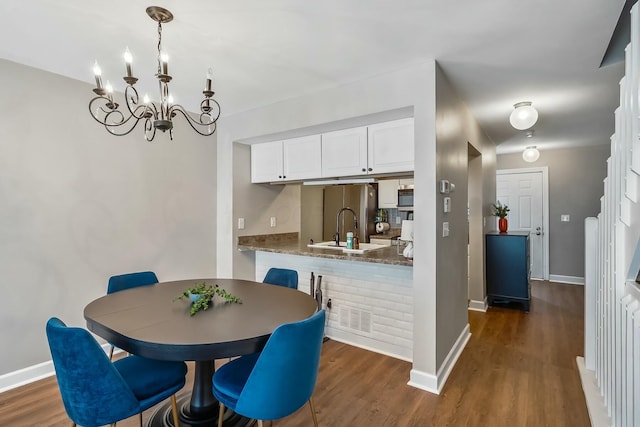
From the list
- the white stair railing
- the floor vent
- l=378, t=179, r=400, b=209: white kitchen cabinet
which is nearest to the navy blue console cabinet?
l=378, t=179, r=400, b=209: white kitchen cabinet

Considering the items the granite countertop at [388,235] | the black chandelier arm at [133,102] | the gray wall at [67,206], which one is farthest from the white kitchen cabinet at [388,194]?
the black chandelier arm at [133,102]

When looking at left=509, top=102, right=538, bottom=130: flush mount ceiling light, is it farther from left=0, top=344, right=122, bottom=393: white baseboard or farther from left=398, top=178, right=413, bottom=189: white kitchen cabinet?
left=0, top=344, right=122, bottom=393: white baseboard

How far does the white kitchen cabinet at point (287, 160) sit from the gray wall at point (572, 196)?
4.90m

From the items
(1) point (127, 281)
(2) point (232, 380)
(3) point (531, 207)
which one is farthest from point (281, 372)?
(3) point (531, 207)

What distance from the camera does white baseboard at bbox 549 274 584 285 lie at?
5840mm

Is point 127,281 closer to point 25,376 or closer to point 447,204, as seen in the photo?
point 25,376

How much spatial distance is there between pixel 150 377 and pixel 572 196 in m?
6.82

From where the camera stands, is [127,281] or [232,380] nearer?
[232,380]

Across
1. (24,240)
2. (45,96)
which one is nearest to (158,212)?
(24,240)

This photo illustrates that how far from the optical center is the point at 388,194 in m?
5.12

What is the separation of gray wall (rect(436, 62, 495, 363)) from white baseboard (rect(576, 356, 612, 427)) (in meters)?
0.92

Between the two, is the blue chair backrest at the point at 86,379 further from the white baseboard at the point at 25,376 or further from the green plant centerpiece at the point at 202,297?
the white baseboard at the point at 25,376

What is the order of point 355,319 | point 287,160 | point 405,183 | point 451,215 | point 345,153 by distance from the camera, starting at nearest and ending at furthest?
point 451,215, point 345,153, point 355,319, point 287,160, point 405,183

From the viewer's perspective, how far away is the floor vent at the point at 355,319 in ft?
10.4
